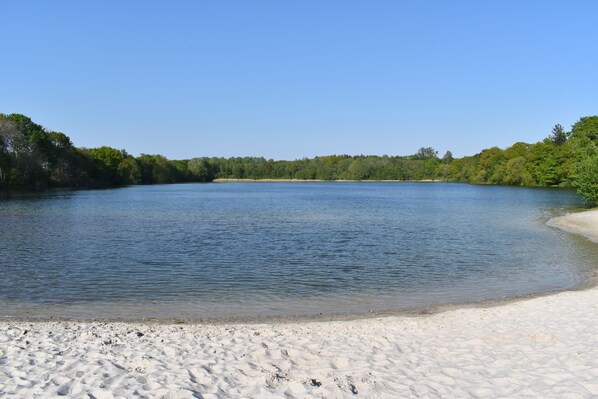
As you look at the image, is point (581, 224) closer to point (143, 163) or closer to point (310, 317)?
point (310, 317)

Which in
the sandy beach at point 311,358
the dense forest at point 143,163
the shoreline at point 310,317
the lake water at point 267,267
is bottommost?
the lake water at point 267,267

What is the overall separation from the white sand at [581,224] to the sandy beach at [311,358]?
2011cm

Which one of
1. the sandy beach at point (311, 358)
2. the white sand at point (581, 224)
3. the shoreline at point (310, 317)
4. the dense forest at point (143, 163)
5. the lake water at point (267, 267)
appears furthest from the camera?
the dense forest at point (143, 163)

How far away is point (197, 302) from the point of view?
1341 centimetres

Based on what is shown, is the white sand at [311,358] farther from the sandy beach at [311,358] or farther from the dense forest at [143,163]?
the dense forest at [143,163]

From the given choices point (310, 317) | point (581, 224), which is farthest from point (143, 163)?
point (310, 317)

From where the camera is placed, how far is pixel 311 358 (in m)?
7.98


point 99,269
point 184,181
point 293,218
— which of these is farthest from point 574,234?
point 184,181

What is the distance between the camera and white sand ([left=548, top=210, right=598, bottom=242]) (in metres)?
28.5

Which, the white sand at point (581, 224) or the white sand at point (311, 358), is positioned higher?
the white sand at point (311, 358)

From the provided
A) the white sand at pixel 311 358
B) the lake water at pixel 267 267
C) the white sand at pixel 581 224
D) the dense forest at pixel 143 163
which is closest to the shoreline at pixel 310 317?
the lake water at pixel 267 267

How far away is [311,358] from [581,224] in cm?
3036

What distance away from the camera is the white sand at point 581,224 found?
93.5ft

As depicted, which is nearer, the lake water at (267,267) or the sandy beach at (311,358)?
the sandy beach at (311,358)
